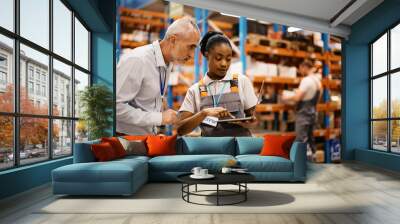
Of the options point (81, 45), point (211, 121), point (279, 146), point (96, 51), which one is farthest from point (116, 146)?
point (96, 51)

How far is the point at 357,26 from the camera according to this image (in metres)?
7.89

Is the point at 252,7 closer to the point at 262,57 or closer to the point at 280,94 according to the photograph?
the point at 262,57

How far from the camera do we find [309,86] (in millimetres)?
7930

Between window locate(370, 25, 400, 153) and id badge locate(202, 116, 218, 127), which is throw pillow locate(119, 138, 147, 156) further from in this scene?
window locate(370, 25, 400, 153)

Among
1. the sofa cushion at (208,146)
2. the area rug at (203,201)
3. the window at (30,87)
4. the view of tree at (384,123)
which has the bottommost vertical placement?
the area rug at (203,201)

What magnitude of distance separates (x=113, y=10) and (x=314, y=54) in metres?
4.15

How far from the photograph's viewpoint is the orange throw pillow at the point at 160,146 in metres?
5.62

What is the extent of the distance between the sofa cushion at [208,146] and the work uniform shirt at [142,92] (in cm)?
95

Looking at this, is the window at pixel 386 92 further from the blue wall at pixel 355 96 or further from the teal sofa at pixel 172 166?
the teal sofa at pixel 172 166

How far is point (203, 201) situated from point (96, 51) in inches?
163

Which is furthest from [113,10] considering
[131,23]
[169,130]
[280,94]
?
[280,94]

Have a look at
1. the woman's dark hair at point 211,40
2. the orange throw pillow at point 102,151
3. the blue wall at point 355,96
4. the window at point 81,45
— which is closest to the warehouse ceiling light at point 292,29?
the blue wall at point 355,96

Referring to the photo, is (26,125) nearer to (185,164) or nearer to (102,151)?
(102,151)

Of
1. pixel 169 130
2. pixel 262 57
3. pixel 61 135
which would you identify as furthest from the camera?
pixel 262 57
